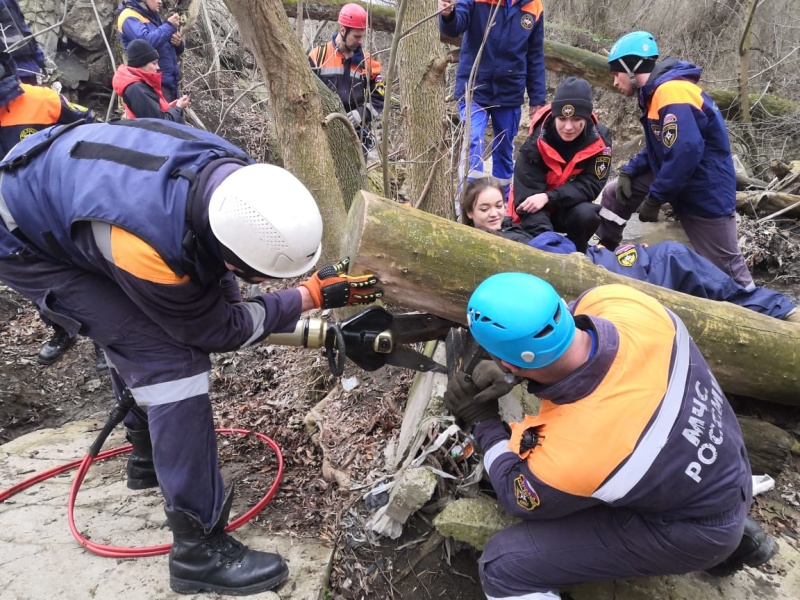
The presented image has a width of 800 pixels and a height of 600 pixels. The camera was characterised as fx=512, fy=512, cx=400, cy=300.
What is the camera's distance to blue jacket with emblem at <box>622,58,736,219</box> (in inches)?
136

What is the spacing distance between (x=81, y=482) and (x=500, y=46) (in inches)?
184

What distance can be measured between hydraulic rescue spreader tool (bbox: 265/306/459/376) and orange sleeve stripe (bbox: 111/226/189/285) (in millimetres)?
730

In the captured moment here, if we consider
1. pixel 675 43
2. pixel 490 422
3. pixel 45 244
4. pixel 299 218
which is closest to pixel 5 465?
pixel 45 244

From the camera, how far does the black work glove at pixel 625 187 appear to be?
429 centimetres

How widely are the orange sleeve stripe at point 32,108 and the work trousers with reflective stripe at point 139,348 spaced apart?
244cm

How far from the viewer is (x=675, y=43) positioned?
9.43m

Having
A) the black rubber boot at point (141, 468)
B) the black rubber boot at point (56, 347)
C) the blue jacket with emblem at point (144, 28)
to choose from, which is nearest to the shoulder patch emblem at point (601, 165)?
the black rubber boot at point (141, 468)

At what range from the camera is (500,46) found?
4703 millimetres

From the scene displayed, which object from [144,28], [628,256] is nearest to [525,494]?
[628,256]

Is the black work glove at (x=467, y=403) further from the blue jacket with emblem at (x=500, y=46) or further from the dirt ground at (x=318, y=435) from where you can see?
the blue jacket with emblem at (x=500, y=46)

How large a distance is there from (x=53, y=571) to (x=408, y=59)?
3.81 metres

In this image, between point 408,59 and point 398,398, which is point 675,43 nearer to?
point 408,59

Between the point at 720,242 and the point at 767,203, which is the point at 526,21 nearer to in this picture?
the point at 720,242

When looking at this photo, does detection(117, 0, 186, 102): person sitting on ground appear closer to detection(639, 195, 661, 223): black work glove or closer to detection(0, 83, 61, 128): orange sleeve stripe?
detection(0, 83, 61, 128): orange sleeve stripe
